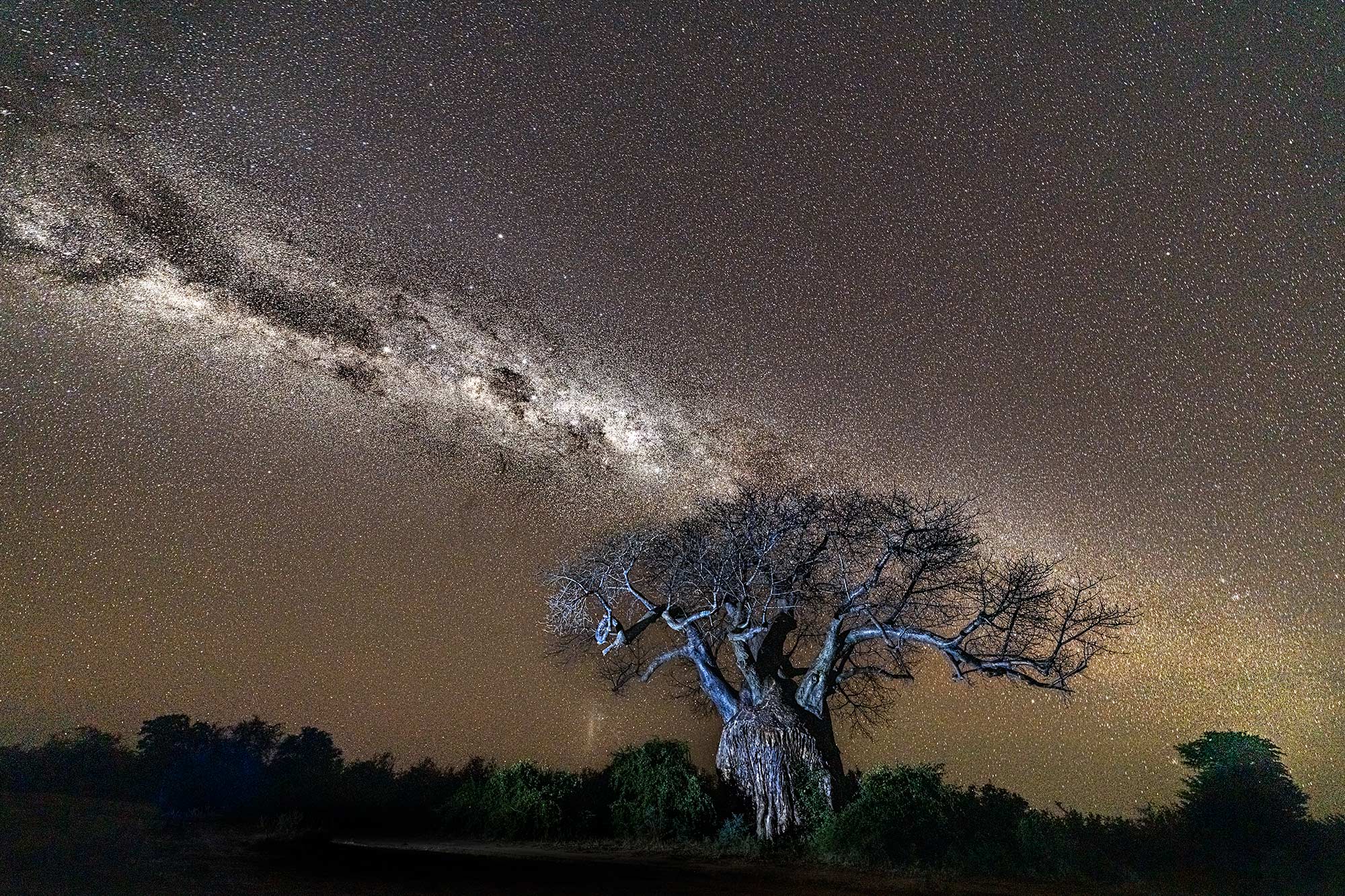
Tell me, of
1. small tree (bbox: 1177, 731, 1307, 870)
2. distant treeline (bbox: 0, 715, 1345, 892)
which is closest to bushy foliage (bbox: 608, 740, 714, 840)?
distant treeline (bbox: 0, 715, 1345, 892)

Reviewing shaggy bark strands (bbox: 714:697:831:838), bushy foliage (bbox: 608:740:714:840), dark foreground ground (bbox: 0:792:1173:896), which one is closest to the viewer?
dark foreground ground (bbox: 0:792:1173:896)

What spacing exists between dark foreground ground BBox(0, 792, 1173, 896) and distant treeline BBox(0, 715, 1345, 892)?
1489 mm

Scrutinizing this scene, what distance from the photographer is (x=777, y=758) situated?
14.3 meters

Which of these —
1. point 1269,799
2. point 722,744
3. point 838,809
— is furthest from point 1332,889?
point 722,744

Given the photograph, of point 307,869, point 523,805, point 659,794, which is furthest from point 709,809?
point 307,869

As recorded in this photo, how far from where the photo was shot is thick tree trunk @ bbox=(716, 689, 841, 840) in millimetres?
13898

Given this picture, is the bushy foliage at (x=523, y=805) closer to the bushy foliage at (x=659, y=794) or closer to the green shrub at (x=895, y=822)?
the bushy foliage at (x=659, y=794)

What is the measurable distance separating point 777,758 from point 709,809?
1.60 metres

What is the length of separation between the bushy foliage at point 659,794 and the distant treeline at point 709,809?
0.10ft

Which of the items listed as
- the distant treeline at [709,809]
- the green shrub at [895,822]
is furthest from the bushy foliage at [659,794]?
the green shrub at [895,822]

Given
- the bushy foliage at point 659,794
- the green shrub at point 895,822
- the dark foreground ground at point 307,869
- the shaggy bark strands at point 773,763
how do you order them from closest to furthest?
the dark foreground ground at point 307,869 → the green shrub at point 895,822 → the shaggy bark strands at point 773,763 → the bushy foliage at point 659,794

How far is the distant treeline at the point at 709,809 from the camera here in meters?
11.3

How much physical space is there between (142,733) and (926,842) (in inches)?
676

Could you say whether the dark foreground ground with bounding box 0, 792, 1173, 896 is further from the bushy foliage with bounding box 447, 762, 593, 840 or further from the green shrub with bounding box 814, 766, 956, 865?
the bushy foliage with bounding box 447, 762, 593, 840
